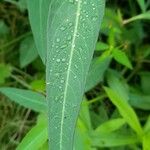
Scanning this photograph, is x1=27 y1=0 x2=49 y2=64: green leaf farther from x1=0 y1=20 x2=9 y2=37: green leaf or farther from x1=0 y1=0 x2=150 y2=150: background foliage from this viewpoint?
x1=0 y1=20 x2=9 y2=37: green leaf

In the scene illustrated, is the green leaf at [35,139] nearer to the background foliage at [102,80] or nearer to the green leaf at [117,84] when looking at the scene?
the background foliage at [102,80]

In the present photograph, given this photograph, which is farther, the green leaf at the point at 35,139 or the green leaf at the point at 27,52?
the green leaf at the point at 27,52

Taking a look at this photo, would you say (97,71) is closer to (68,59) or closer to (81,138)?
(81,138)

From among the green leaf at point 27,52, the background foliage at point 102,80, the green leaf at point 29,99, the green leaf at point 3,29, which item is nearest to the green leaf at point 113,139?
the background foliage at point 102,80

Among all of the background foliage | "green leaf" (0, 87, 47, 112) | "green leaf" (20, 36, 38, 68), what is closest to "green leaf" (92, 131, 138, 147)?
the background foliage

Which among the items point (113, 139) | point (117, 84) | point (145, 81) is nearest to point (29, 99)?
point (113, 139)

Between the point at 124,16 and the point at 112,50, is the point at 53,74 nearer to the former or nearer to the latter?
the point at 112,50
